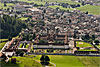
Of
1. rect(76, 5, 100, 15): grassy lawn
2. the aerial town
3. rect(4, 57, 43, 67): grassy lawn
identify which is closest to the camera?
rect(4, 57, 43, 67): grassy lawn

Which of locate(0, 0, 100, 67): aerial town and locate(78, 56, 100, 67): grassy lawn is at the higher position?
locate(0, 0, 100, 67): aerial town

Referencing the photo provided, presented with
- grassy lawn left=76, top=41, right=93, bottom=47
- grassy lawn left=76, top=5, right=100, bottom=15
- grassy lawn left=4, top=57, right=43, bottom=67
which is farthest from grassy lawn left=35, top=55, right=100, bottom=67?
grassy lawn left=76, top=5, right=100, bottom=15

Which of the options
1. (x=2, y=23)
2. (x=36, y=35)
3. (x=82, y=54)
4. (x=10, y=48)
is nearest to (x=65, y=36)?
(x=36, y=35)

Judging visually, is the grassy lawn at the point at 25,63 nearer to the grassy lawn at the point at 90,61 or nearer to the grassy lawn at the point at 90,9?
the grassy lawn at the point at 90,61

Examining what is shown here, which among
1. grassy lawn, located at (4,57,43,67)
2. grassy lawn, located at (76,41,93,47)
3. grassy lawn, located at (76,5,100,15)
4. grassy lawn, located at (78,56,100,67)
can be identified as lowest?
grassy lawn, located at (78,56,100,67)

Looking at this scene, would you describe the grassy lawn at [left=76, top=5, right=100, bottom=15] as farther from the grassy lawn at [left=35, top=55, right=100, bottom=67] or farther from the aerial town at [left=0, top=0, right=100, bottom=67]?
the grassy lawn at [left=35, top=55, right=100, bottom=67]

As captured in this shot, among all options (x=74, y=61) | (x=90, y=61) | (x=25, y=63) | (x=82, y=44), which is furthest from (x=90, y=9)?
(x=25, y=63)

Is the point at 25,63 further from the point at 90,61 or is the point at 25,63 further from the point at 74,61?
the point at 90,61

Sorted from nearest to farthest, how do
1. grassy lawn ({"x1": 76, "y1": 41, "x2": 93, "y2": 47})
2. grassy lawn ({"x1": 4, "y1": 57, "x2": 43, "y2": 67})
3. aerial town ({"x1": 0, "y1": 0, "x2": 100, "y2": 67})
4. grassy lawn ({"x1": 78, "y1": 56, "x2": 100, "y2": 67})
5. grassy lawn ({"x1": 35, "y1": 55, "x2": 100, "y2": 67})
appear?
grassy lawn ({"x1": 4, "y1": 57, "x2": 43, "y2": 67}) < grassy lawn ({"x1": 35, "y1": 55, "x2": 100, "y2": 67}) < grassy lawn ({"x1": 78, "y1": 56, "x2": 100, "y2": 67}) < aerial town ({"x1": 0, "y1": 0, "x2": 100, "y2": 67}) < grassy lawn ({"x1": 76, "y1": 41, "x2": 93, "y2": 47})

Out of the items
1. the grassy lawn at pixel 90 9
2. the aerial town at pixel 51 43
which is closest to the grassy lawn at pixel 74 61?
the aerial town at pixel 51 43

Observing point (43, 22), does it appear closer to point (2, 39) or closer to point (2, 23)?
point (2, 23)
